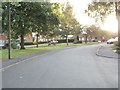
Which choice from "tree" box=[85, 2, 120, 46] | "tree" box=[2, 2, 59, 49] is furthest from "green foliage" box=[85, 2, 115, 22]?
"tree" box=[2, 2, 59, 49]

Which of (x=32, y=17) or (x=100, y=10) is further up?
(x=100, y=10)

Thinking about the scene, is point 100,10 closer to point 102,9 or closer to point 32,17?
point 102,9

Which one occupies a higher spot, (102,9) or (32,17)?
(102,9)

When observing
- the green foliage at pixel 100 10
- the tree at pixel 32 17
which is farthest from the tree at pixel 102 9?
the tree at pixel 32 17

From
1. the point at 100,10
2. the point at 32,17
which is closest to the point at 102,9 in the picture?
the point at 100,10

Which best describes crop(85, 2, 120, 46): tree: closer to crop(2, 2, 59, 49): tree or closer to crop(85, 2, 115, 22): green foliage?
crop(85, 2, 115, 22): green foliage

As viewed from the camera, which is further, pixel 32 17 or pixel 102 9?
pixel 102 9

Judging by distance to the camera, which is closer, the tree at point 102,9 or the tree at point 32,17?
the tree at point 32,17

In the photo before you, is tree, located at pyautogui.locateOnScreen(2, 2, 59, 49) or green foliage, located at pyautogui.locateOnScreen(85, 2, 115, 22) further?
green foliage, located at pyautogui.locateOnScreen(85, 2, 115, 22)

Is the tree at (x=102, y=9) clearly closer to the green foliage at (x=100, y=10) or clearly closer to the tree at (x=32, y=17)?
the green foliage at (x=100, y=10)

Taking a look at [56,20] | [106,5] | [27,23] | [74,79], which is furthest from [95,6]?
[74,79]

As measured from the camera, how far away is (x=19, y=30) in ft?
139

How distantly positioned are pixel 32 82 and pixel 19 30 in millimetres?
31707

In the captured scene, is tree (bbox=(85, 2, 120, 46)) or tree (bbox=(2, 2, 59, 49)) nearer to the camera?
tree (bbox=(2, 2, 59, 49))
